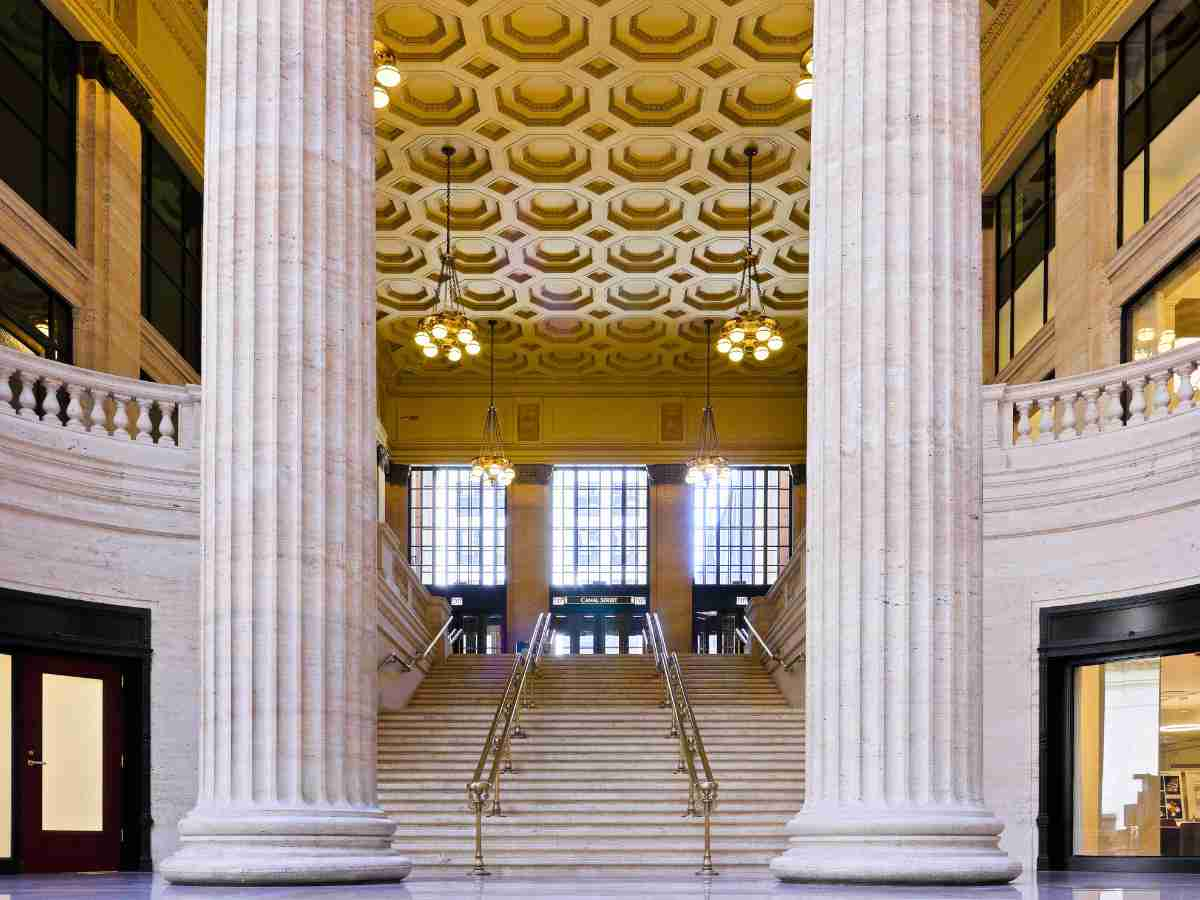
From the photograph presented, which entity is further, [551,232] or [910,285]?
[551,232]

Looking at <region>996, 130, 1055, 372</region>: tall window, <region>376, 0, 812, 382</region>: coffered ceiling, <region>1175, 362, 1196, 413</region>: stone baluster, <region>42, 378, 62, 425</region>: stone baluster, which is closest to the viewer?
<region>1175, 362, 1196, 413</region>: stone baluster

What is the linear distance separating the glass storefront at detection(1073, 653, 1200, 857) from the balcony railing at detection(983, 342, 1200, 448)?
6.48 feet

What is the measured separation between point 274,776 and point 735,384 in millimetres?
21410

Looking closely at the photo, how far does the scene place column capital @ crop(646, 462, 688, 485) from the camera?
2820cm

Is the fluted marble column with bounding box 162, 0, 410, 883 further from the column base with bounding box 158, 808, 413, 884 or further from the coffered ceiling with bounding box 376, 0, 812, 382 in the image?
the coffered ceiling with bounding box 376, 0, 812, 382

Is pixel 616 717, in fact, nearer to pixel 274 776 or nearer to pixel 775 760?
pixel 775 760

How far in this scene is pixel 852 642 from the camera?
7.31 metres

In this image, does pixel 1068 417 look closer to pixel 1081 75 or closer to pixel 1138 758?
pixel 1138 758

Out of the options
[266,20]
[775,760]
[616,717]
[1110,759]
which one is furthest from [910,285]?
[616,717]

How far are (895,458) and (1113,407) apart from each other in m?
5.94

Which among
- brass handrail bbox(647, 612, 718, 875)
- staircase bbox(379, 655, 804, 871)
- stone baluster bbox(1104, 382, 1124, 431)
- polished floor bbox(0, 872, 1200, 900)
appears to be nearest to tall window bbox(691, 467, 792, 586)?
brass handrail bbox(647, 612, 718, 875)

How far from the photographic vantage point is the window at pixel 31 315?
13.4 m

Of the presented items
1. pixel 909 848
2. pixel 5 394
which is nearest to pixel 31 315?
pixel 5 394

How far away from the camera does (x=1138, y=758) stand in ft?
43.3
